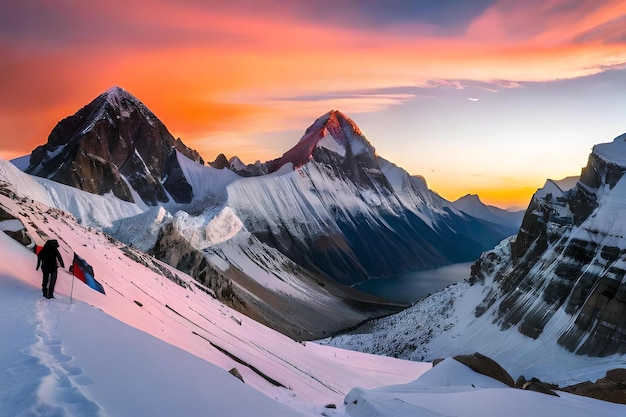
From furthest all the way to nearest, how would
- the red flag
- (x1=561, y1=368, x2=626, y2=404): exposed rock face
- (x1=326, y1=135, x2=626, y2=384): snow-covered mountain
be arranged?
(x1=326, y1=135, x2=626, y2=384): snow-covered mountain, (x1=561, y1=368, x2=626, y2=404): exposed rock face, the red flag

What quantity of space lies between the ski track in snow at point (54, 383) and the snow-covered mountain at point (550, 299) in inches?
1662

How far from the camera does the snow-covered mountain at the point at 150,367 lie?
7434mm

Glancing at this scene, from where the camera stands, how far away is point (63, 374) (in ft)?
24.8

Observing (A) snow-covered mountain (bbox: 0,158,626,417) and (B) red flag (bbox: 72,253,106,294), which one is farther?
(B) red flag (bbox: 72,253,106,294)

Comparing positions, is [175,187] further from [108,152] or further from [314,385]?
[314,385]

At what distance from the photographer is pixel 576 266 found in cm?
5500

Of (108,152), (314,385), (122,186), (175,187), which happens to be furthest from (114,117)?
(314,385)

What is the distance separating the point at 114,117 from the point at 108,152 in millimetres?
21424

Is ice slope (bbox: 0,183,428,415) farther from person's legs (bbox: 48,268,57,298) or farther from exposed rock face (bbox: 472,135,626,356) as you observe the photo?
exposed rock face (bbox: 472,135,626,356)

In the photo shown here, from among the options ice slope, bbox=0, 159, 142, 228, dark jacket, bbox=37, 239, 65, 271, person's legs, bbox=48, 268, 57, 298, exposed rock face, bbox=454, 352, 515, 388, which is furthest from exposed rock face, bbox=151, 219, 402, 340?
person's legs, bbox=48, 268, 57, 298

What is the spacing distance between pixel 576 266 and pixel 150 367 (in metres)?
56.5

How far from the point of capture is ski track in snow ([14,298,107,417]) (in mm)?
6188

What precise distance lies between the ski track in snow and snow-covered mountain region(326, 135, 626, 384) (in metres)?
42.2

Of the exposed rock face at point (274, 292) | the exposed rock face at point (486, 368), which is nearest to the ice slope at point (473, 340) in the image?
the exposed rock face at point (274, 292)
